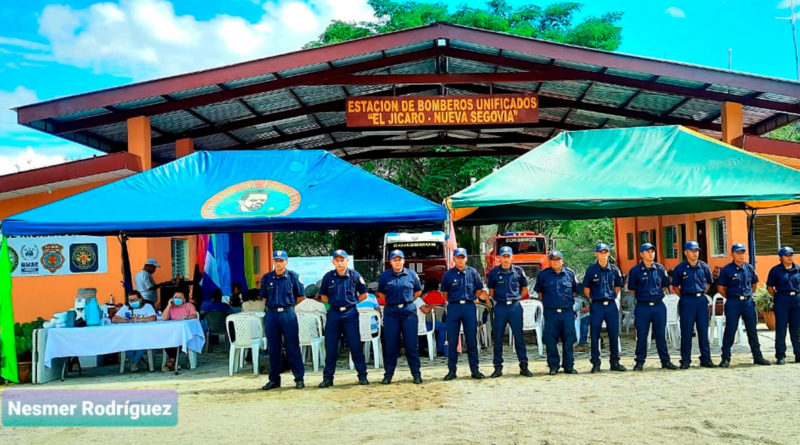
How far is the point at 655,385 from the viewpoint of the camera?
8695 millimetres

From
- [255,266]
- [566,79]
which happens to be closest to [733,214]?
[566,79]

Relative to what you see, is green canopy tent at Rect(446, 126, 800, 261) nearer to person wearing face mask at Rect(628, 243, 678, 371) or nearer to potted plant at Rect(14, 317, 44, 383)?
person wearing face mask at Rect(628, 243, 678, 371)

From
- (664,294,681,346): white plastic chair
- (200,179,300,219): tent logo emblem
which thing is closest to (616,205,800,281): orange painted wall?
(664,294,681,346): white plastic chair

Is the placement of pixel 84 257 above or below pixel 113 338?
above

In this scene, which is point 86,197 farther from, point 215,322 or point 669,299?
point 669,299

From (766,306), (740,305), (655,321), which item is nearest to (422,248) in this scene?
(766,306)

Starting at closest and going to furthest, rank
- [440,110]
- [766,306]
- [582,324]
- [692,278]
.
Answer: [692,278] → [582,324] → [766,306] → [440,110]

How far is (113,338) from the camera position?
10727 millimetres

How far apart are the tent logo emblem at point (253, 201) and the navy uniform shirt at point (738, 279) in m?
5.94

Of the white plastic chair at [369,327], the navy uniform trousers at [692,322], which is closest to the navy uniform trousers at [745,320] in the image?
the navy uniform trousers at [692,322]

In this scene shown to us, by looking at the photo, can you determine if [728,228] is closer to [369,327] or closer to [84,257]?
[369,327]

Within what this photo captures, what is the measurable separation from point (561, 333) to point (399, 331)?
211 cm

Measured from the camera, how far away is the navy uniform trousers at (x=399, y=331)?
374 inches

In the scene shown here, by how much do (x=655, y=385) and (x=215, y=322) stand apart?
7.73m
